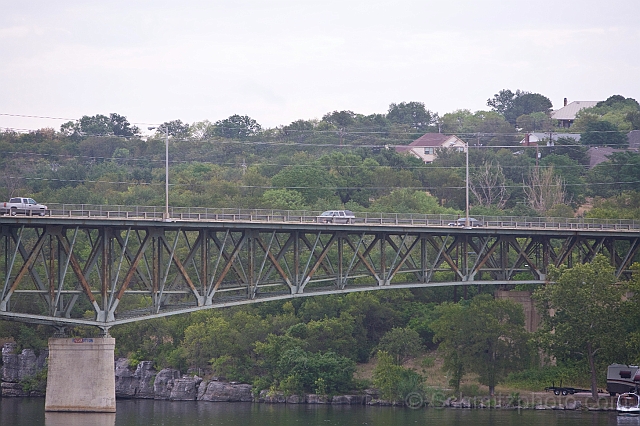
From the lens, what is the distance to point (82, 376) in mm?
98312

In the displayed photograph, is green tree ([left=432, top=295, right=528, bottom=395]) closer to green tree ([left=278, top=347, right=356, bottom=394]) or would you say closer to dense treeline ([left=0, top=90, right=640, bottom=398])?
dense treeline ([left=0, top=90, right=640, bottom=398])

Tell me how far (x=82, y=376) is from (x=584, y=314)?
45889 mm

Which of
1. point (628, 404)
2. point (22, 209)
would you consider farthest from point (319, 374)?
point (22, 209)

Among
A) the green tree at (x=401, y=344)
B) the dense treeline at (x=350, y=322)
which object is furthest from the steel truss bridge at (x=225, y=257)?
the green tree at (x=401, y=344)

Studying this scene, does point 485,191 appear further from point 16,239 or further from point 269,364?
point 16,239

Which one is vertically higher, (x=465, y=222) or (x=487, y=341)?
(x=465, y=222)

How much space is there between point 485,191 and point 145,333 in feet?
262

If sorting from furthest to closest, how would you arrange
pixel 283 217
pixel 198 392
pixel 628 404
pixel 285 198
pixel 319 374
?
pixel 285 198, pixel 198 392, pixel 319 374, pixel 283 217, pixel 628 404

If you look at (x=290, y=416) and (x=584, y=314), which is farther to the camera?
(x=584, y=314)

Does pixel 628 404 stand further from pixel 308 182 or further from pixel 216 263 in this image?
pixel 308 182

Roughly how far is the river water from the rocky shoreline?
7.56 ft

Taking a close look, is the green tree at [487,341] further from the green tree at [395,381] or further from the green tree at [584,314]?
the green tree at [584,314]

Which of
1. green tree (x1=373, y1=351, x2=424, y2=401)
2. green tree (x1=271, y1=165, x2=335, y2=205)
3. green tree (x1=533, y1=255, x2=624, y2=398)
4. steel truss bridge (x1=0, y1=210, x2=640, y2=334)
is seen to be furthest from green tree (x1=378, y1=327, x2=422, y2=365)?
green tree (x1=271, y1=165, x2=335, y2=205)

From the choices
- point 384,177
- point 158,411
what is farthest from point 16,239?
point 384,177
